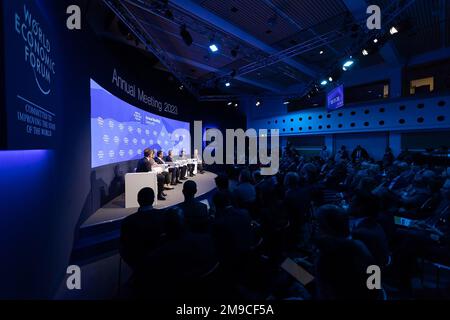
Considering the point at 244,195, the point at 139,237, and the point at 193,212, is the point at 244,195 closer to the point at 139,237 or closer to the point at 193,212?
the point at 193,212

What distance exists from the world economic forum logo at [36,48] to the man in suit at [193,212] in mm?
1729

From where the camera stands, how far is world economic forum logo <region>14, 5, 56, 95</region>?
1579mm

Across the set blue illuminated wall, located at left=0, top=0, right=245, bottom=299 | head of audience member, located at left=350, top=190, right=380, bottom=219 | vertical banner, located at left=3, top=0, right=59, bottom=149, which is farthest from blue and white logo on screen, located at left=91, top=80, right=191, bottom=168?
head of audience member, located at left=350, top=190, right=380, bottom=219

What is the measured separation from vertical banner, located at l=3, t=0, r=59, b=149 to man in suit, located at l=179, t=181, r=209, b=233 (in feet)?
4.36

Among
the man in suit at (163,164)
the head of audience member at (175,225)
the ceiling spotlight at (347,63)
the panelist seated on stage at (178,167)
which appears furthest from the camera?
the panelist seated on stage at (178,167)

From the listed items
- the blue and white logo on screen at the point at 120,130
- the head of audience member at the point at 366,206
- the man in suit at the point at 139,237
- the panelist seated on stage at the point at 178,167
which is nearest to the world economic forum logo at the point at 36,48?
the man in suit at the point at 139,237

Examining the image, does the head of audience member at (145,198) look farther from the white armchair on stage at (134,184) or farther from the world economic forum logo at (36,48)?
the white armchair on stage at (134,184)

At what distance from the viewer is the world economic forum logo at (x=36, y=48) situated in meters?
1.58

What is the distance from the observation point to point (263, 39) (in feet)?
21.5

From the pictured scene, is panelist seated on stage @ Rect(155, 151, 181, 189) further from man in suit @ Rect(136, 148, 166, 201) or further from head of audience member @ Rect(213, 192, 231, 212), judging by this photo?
head of audience member @ Rect(213, 192, 231, 212)

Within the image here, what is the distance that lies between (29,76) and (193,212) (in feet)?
5.95

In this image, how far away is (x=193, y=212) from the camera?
2.27m
